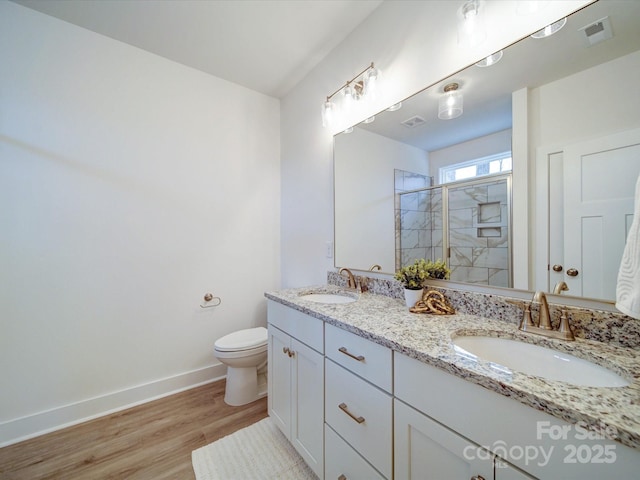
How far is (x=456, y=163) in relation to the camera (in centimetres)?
123

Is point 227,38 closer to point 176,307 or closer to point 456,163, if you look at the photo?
point 456,163

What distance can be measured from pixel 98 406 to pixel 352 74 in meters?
2.89

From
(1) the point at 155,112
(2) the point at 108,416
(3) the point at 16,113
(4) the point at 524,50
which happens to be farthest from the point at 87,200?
(4) the point at 524,50

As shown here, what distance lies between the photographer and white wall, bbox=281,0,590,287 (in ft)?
3.53

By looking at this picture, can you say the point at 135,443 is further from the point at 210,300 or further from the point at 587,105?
the point at 587,105

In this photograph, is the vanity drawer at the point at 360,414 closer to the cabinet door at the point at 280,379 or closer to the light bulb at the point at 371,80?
the cabinet door at the point at 280,379

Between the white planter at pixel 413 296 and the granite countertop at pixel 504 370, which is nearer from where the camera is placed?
the granite countertop at pixel 504 370

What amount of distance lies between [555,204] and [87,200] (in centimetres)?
261

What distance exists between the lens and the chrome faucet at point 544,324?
0.81 meters

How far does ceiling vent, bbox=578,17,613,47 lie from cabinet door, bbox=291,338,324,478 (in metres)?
1.54

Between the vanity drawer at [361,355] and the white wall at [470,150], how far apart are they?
2.92 ft

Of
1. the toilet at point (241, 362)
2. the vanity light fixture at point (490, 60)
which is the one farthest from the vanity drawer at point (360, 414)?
the vanity light fixture at point (490, 60)

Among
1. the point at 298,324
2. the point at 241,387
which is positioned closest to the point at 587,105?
the point at 298,324

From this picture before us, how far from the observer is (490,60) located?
106 cm
